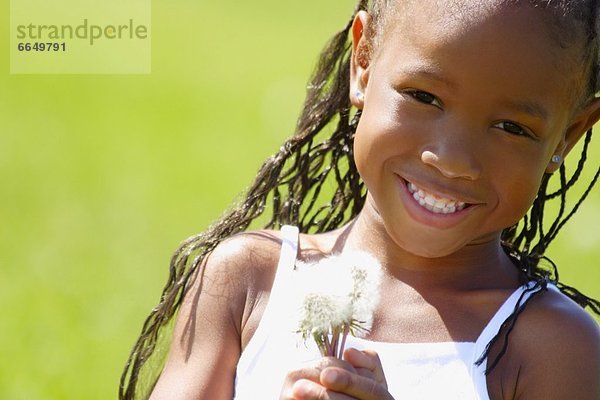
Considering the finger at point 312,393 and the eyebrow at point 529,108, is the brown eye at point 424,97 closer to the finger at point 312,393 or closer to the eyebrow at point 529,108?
the eyebrow at point 529,108

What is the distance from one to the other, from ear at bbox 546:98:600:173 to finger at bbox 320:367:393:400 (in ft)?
2.35

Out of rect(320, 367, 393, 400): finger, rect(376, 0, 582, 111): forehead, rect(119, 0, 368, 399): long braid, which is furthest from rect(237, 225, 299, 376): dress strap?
rect(376, 0, 582, 111): forehead

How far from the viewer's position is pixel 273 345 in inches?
107

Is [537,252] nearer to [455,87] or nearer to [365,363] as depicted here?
[455,87]

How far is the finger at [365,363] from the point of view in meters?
2.40

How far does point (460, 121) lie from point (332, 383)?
1.97 feet

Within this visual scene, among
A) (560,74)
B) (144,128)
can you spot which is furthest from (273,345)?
(144,128)

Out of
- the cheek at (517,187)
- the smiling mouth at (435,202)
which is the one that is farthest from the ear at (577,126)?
the smiling mouth at (435,202)

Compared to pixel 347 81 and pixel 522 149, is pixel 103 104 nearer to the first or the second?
pixel 347 81

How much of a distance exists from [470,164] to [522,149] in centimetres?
13

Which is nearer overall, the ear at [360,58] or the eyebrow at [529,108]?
the eyebrow at [529,108]

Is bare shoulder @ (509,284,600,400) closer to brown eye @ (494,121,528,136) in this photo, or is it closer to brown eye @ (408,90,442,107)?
brown eye @ (494,121,528,136)

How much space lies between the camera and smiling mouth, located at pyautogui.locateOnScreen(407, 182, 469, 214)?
8.68ft

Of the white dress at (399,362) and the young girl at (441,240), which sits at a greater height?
the young girl at (441,240)
